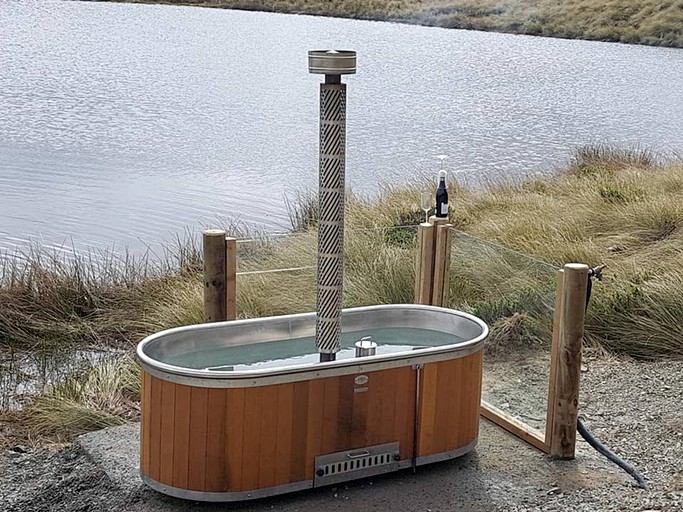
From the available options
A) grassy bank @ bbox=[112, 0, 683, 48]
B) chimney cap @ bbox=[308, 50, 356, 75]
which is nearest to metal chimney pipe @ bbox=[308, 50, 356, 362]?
chimney cap @ bbox=[308, 50, 356, 75]

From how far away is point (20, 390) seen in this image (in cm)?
545

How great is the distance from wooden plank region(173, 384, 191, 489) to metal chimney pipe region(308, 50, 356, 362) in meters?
0.55

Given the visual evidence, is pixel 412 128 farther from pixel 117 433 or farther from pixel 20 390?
pixel 117 433

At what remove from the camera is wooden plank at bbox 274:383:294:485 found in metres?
3.36

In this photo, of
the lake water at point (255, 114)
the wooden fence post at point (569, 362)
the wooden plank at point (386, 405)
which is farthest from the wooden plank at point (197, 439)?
the lake water at point (255, 114)

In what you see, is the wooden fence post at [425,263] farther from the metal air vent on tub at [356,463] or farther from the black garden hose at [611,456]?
the metal air vent on tub at [356,463]

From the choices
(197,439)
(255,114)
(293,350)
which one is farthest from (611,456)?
(255,114)

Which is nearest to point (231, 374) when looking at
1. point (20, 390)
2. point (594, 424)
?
point (594, 424)

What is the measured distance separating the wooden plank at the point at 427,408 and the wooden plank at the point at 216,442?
2.40 feet

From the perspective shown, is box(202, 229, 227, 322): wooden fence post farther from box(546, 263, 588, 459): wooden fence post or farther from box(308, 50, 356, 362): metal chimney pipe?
box(546, 263, 588, 459): wooden fence post

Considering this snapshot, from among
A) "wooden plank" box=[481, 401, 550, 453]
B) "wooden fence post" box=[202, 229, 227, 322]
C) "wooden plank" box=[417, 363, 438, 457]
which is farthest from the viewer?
"wooden fence post" box=[202, 229, 227, 322]

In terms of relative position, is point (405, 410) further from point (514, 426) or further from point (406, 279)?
point (406, 279)

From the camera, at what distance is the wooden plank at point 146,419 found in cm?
339

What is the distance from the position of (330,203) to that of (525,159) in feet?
36.3
